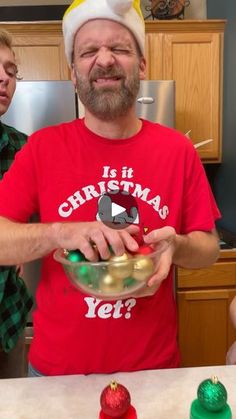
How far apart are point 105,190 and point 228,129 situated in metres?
1.96

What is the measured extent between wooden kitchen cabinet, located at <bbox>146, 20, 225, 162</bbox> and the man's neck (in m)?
1.64

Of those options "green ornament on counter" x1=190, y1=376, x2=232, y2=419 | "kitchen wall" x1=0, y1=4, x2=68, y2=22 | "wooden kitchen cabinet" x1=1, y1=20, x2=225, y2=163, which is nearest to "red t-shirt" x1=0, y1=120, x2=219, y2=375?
"green ornament on counter" x1=190, y1=376, x2=232, y2=419

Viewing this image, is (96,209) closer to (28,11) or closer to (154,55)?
(154,55)

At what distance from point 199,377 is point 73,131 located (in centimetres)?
66

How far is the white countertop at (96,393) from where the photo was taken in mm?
821

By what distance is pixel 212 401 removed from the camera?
651 millimetres

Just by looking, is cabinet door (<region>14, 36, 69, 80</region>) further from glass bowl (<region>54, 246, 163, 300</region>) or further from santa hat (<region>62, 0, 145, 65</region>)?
glass bowl (<region>54, 246, 163, 300</region>)

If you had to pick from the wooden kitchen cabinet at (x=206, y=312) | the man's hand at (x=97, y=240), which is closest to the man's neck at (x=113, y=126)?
the man's hand at (x=97, y=240)

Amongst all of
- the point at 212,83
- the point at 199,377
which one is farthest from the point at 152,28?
the point at 199,377

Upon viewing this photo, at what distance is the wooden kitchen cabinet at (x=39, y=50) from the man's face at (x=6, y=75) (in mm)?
1095

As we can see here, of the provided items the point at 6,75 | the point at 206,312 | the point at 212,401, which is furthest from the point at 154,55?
the point at 212,401

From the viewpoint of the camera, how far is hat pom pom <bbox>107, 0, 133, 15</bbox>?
3.42ft

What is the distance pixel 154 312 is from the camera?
3.49ft

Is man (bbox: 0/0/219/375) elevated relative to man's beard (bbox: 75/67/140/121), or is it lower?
lower
